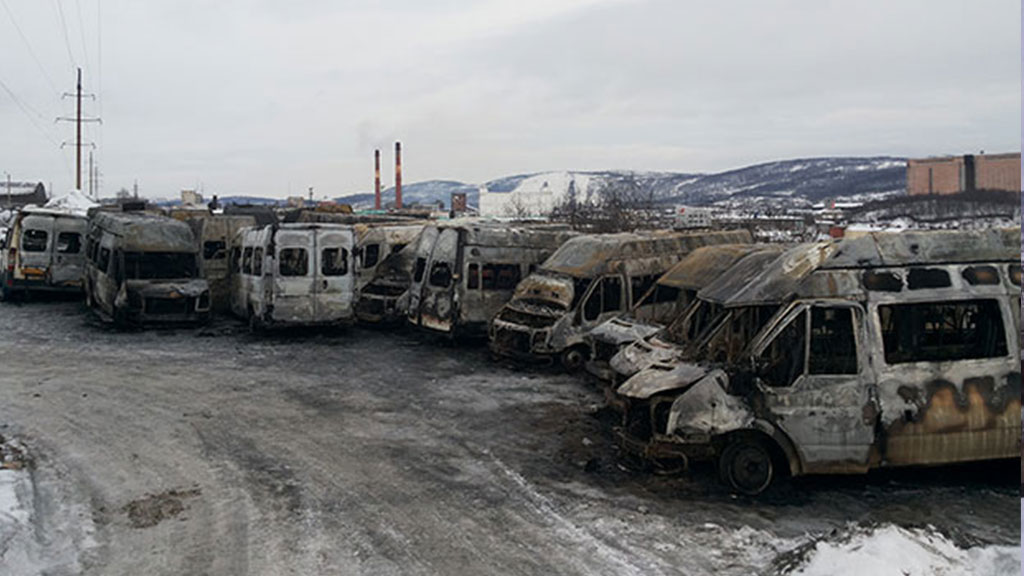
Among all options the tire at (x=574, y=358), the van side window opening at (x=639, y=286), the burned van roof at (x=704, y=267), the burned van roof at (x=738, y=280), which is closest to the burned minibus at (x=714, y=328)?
the burned van roof at (x=738, y=280)

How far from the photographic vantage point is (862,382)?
23.6 feet

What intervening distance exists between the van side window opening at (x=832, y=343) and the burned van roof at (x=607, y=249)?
20.7 feet

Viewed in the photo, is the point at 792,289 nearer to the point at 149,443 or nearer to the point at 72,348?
the point at 149,443

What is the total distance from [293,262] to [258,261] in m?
0.99

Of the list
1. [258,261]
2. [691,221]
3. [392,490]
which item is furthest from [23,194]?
[392,490]

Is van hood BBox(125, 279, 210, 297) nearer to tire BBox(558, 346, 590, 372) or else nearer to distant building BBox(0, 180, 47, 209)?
tire BBox(558, 346, 590, 372)

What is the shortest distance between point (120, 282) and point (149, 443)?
8.62m

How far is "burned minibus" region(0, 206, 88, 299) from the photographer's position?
20188mm

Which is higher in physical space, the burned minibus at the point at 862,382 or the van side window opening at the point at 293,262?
the van side window opening at the point at 293,262

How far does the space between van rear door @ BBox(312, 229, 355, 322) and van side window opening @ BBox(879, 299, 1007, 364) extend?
11.3 metres

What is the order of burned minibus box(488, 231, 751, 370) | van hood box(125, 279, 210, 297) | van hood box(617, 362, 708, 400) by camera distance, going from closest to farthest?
van hood box(617, 362, 708, 400), burned minibus box(488, 231, 751, 370), van hood box(125, 279, 210, 297)

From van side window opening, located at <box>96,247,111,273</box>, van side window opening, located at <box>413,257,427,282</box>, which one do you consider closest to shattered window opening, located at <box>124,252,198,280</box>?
van side window opening, located at <box>96,247,111,273</box>

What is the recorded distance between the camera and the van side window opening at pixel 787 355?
721 centimetres

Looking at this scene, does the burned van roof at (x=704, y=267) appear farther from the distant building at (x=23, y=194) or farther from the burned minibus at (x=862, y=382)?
the distant building at (x=23, y=194)
